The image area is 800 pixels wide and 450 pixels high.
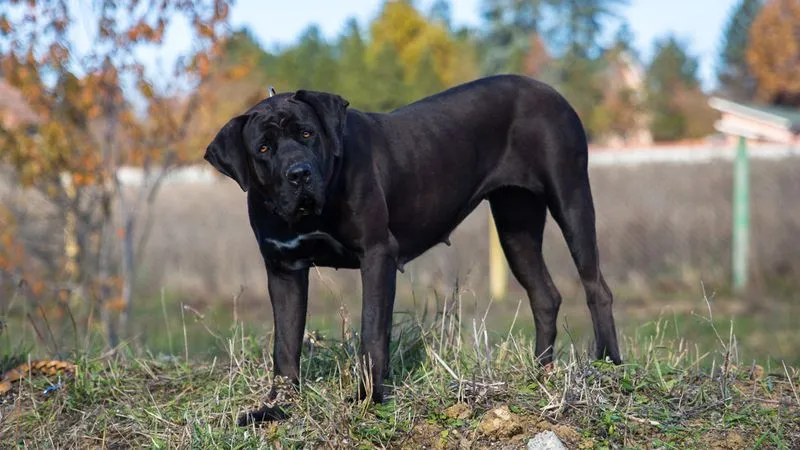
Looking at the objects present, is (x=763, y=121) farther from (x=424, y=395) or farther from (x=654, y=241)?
(x=424, y=395)

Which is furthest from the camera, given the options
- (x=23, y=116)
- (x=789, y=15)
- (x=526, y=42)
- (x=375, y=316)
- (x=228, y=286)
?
(x=526, y=42)

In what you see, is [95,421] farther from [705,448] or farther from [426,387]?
[705,448]

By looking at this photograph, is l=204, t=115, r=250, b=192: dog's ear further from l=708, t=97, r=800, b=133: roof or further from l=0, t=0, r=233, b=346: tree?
l=708, t=97, r=800, b=133: roof

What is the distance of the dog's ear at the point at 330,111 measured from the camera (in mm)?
4852

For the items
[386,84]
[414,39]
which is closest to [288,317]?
[386,84]

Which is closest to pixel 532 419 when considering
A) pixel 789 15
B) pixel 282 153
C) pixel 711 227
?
pixel 282 153

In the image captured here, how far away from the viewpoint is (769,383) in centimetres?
548

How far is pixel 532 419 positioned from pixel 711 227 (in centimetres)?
1267

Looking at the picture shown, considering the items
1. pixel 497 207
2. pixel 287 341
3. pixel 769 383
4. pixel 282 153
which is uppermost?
pixel 282 153

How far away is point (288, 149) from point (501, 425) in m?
1.55

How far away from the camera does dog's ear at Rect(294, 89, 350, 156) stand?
4.85 m

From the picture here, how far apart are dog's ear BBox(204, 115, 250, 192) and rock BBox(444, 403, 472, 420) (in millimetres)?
1382

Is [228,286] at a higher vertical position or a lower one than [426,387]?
lower

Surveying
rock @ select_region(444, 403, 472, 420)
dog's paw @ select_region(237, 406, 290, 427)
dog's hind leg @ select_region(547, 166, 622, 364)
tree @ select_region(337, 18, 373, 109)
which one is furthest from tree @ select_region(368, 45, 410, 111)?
rock @ select_region(444, 403, 472, 420)
